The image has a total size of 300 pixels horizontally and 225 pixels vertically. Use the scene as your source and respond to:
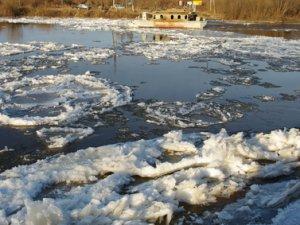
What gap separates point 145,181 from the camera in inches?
235

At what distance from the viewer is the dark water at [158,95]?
24.6ft

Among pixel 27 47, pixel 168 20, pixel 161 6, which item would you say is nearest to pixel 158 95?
pixel 27 47

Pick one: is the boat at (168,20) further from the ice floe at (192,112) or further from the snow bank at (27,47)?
the ice floe at (192,112)

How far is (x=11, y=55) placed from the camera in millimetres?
16609

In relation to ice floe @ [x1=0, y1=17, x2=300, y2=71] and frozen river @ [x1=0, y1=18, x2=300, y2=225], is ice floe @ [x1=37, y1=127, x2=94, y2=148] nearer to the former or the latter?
frozen river @ [x1=0, y1=18, x2=300, y2=225]

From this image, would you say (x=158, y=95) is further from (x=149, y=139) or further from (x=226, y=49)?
(x=226, y=49)

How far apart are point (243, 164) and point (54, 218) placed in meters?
2.76

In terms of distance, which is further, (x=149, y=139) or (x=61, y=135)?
(x=61, y=135)

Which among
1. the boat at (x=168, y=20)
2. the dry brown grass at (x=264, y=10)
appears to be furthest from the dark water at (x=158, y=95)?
the dry brown grass at (x=264, y=10)

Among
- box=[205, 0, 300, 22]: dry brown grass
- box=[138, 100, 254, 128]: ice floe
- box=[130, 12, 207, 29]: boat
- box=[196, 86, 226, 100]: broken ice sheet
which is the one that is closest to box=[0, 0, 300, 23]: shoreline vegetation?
box=[205, 0, 300, 22]: dry brown grass

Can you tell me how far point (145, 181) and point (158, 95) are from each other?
196 inches

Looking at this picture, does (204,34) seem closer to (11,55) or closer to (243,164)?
(11,55)

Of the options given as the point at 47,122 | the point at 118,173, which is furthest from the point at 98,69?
the point at 118,173

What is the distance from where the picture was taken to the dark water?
295 inches
